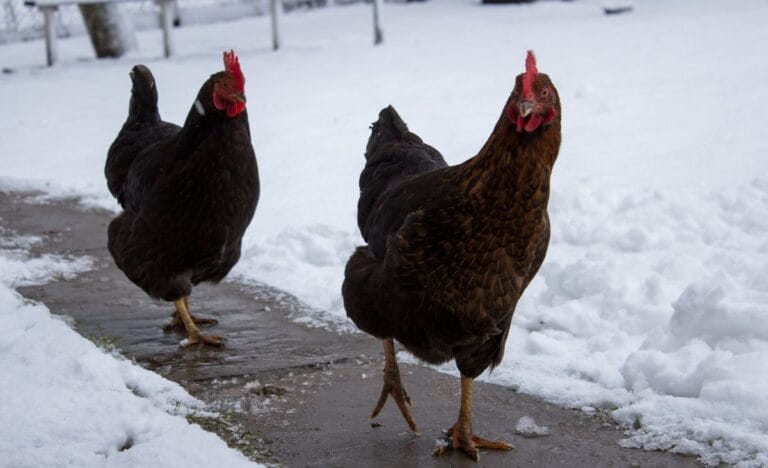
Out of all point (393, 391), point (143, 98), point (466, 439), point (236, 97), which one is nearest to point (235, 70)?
point (236, 97)

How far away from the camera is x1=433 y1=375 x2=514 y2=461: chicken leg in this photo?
13.4 ft

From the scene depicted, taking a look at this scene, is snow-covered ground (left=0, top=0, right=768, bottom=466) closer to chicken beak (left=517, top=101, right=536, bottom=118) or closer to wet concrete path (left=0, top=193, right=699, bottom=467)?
wet concrete path (left=0, top=193, right=699, bottom=467)

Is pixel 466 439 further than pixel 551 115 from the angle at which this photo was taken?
Yes

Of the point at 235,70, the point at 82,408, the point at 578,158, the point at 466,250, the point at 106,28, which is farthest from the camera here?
the point at 106,28

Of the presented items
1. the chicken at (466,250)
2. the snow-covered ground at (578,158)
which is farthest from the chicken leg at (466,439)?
the snow-covered ground at (578,158)

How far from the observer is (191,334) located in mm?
5445

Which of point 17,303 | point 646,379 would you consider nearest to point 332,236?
point 17,303

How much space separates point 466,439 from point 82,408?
1.60 metres

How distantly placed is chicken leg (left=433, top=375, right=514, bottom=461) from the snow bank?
90 cm

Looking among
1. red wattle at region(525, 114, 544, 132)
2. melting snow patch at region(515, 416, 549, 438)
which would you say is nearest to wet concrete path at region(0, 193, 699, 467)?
melting snow patch at region(515, 416, 549, 438)

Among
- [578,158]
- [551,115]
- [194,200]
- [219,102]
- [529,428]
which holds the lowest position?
[529,428]

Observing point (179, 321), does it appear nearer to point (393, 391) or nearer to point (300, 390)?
point (300, 390)

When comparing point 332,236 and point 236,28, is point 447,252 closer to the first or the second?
point 332,236

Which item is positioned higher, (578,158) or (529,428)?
(578,158)
